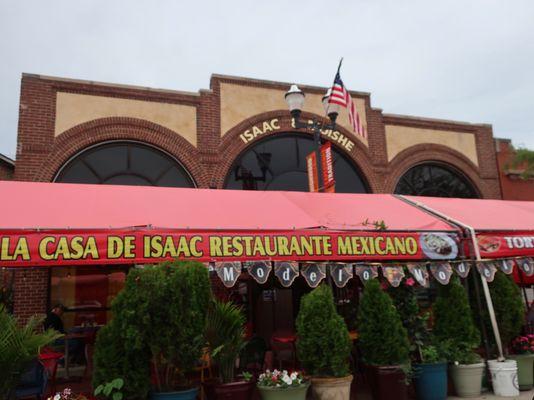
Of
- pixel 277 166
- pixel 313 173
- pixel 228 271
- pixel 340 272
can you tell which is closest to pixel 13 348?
pixel 228 271

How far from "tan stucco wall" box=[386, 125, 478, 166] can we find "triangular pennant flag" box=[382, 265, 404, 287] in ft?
22.6

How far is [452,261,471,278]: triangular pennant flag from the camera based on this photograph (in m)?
7.93

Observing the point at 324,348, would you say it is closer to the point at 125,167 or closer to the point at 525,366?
the point at 525,366

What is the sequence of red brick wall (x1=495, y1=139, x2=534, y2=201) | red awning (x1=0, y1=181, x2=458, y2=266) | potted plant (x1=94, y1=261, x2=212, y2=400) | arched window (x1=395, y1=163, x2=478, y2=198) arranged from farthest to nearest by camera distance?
red brick wall (x1=495, y1=139, x2=534, y2=201), arched window (x1=395, y1=163, x2=478, y2=198), red awning (x1=0, y1=181, x2=458, y2=266), potted plant (x1=94, y1=261, x2=212, y2=400)

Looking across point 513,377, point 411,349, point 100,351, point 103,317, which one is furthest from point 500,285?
point 103,317

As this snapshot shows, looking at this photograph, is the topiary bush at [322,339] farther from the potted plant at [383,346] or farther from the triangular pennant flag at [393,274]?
the triangular pennant flag at [393,274]

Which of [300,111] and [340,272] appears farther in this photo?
[300,111]

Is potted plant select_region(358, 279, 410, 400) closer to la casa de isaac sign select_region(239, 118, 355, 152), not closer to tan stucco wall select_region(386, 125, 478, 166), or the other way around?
la casa de isaac sign select_region(239, 118, 355, 152)

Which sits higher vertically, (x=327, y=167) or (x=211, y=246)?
Answer: (x=327, y=167)

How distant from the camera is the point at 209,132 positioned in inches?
471

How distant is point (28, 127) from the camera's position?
34.0ft

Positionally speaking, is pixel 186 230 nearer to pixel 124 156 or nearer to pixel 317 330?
pixel 317 330

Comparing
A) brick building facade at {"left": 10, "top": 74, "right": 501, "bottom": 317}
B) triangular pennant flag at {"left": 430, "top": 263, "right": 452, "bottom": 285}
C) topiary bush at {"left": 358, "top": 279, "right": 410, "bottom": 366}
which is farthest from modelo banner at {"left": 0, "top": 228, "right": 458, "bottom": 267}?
brick building facade at {"left": 10, "top": 74, "right": 501, "bottom": 317}

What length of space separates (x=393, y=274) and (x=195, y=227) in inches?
123
